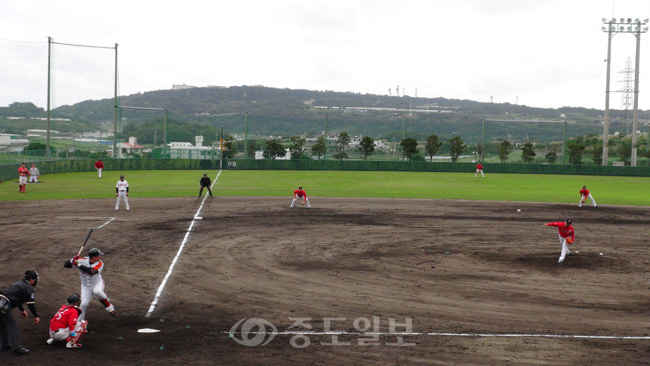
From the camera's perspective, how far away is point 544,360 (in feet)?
34.9

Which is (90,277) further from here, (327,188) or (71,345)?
(327,188)

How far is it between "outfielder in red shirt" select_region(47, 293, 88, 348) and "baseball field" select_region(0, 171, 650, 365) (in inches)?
11.1

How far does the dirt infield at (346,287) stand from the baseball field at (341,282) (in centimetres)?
6

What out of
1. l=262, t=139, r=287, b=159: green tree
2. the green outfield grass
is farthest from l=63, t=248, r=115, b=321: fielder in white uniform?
l=262, t=139, r=287, b=159: green tree

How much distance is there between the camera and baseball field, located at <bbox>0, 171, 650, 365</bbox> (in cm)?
1113

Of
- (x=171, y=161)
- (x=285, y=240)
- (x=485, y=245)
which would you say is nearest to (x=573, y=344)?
(x=485, y=245)

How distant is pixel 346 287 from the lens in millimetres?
15562

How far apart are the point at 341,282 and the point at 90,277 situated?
6631 mm

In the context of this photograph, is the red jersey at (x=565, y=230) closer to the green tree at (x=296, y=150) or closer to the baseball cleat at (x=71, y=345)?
the baseball cleat at (x=71, y=345)

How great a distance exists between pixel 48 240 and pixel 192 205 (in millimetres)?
11977

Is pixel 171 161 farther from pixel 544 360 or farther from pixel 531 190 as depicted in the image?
pixel 544 360

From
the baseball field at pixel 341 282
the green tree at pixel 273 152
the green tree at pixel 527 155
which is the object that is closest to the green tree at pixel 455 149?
the green tree at pixel 527 155

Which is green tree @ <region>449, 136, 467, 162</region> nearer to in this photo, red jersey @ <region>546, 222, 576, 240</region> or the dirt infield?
the dirt infield

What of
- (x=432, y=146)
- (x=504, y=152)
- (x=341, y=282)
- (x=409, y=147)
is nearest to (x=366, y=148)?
(x=409, y=147)
